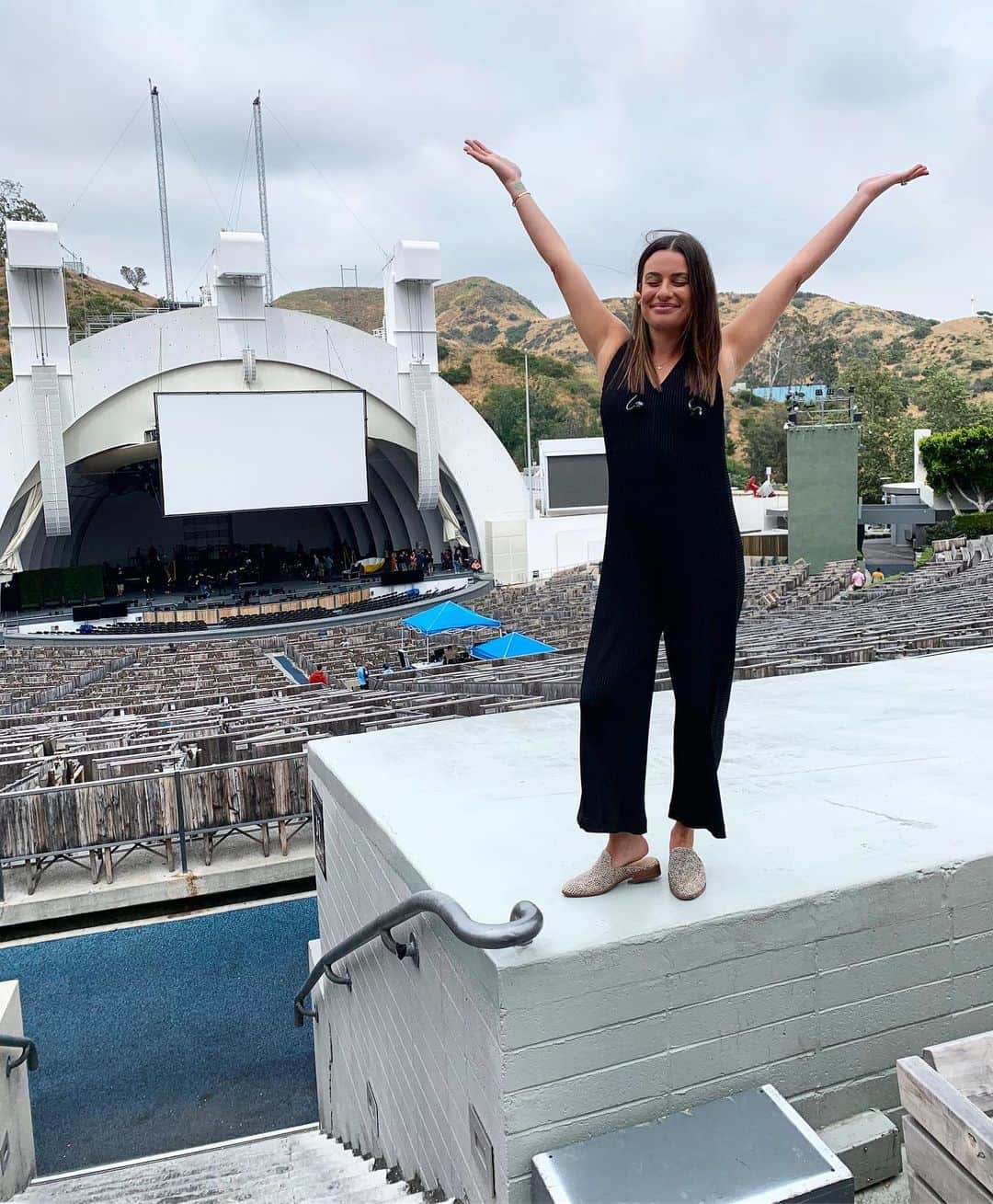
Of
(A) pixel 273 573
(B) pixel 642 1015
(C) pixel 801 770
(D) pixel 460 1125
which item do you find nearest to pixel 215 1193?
(D) pixel 460 1125

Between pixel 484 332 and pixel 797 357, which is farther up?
pixel 484 332

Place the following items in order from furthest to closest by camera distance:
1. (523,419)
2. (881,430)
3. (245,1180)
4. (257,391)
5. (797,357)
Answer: (797,357) < (523,419) < (881,430) < (257,391) < (245,1180)

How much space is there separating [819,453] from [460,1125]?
27.3m

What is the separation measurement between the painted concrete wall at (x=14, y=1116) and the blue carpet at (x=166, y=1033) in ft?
1.70

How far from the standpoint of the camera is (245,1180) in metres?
3.39

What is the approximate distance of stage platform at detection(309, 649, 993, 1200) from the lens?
6.59 feet

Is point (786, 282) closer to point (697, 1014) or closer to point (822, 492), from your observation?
point (697, 1014)

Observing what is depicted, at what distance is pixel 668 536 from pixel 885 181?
1.07m

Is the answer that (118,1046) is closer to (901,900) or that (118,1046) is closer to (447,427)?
(901,900)

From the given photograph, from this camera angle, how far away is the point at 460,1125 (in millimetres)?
2266

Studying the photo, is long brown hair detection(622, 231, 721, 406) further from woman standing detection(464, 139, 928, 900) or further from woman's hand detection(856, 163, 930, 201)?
woman's hand detection(856, 163, 930, 201)

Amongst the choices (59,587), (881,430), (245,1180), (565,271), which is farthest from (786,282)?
(881,430)

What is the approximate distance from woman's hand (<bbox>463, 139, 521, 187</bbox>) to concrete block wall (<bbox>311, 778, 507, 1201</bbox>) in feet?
6.05

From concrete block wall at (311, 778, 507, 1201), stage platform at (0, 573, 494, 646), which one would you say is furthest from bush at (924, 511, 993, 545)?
concrete block wall at (311, 778, 507, 1201)
